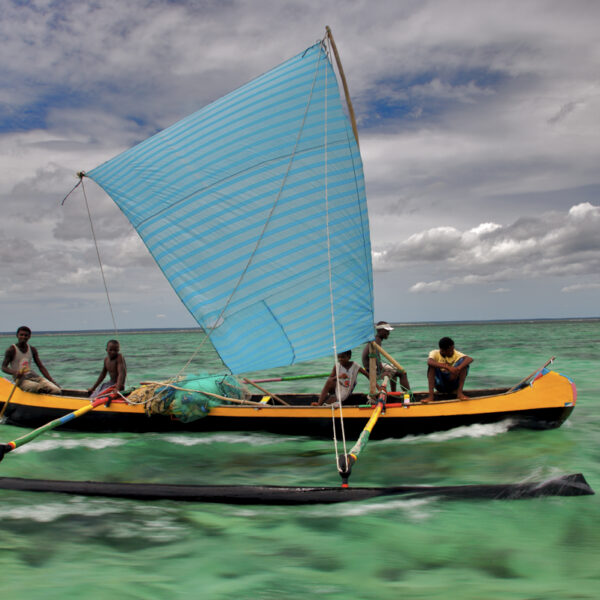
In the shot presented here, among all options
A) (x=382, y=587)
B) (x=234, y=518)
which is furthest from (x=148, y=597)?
(x=382, y=587)

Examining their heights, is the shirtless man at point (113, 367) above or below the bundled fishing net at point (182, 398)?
above

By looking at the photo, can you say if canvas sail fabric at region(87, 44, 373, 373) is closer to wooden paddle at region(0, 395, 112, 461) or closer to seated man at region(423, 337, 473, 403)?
seated man at region(423, 337, 473, 403)

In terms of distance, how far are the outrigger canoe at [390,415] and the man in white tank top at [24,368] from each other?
114cm

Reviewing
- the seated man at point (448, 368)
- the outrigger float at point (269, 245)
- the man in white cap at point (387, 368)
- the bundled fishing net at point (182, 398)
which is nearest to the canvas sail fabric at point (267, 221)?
the outrigger float at point (269, 245)

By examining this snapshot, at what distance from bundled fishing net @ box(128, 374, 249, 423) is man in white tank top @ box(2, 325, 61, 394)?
70.5 inches

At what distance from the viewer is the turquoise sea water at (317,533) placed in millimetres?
3861

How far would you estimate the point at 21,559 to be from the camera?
167 inches

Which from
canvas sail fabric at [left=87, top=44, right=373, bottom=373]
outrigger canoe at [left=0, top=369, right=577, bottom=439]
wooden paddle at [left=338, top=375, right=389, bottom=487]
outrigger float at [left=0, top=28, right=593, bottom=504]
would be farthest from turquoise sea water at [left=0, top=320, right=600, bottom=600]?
canvas sail fabric at [left=87, top=44, right=373, bottom=373]

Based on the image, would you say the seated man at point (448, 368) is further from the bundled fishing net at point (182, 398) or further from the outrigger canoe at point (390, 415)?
the bundled fishing net at point (182, 398)

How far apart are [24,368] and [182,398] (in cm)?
327

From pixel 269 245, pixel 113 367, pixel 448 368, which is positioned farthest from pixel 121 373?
pixel 448 368

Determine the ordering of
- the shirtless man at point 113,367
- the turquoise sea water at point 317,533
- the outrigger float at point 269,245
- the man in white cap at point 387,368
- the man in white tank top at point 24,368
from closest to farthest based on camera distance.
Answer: the turquoise sea water at point 317,533 < the outrigger float at point 269,245 < the man in white tank top at point 24,368 < the shirtless man at point 113,367 < the man in white cap at point 387,368

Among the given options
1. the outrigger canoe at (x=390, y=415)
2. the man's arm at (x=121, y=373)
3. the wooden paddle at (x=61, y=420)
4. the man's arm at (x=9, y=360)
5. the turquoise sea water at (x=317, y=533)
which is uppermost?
Answer: the man's arm at (x=9, y=360)

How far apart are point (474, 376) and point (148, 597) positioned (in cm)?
1637
